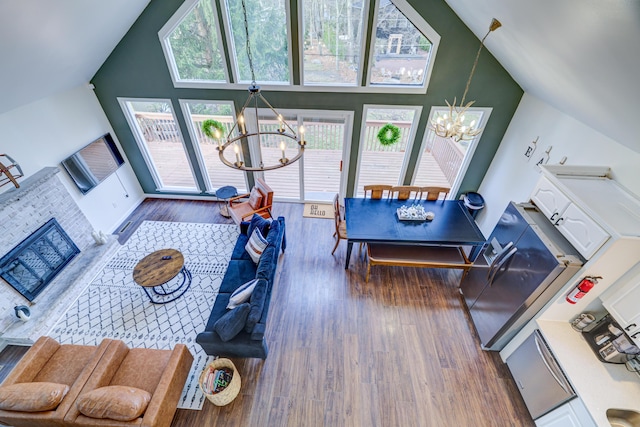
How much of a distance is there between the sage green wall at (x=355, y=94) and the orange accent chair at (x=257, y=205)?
1.55 m

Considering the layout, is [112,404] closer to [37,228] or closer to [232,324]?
[232,324]

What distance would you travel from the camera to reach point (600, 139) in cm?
319

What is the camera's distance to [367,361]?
142 inches

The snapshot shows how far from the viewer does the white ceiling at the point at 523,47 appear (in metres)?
1.82

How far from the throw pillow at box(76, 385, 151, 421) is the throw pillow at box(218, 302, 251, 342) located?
88 cm

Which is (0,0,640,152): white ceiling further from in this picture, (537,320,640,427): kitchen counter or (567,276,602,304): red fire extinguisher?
(537,320,640,427): kitchen counter

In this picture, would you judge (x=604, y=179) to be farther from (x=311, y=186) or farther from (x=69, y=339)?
(x=69, y=339)

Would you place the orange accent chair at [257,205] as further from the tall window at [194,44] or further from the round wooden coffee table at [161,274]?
the tall window at [194,44]

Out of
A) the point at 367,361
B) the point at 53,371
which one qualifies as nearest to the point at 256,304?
the point at 367,361

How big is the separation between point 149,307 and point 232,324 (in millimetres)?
1969

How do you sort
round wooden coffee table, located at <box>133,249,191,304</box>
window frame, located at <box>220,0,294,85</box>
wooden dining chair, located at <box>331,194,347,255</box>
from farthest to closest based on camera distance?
wooden dining chair, located at <box>331,194,347,255</box>, window frame, located at <box>220,0,294,85</box>, round wooden coffee table, located at <box>133,249,191,304</box>

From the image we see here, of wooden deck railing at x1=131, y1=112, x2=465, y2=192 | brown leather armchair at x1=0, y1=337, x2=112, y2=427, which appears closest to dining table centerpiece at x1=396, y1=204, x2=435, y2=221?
wooden deck railing at x1=131, y1=112, x2=465, y2=192

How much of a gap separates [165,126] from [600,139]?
6914mm

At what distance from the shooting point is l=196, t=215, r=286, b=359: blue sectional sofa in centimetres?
317
